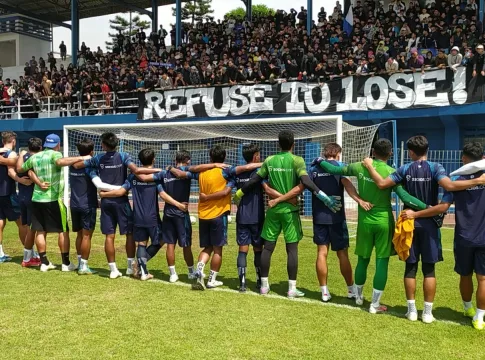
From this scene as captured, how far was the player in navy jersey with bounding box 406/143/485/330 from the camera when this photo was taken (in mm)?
4777

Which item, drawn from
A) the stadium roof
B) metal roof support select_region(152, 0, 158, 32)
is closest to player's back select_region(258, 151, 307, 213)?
metal roof support select_region(152, 0, 158, 32)

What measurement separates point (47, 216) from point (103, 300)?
2104mm

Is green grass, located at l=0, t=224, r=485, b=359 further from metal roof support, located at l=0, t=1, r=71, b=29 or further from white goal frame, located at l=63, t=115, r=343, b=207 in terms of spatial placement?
metal roof support, located at l=0, t=1, r=71, b=29

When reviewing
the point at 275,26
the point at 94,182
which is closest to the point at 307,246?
the point at 94,182

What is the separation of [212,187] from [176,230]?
0.81 m

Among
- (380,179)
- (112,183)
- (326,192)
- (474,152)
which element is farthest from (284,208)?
(112,183)

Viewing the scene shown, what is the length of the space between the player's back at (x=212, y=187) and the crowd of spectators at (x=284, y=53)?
10.0m

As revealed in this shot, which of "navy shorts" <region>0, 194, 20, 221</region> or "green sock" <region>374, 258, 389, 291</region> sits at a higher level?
"navy shorts" <region>0, 194, 20, 221</region>

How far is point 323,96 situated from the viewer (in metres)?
15.5

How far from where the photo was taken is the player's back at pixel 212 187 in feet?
20.3

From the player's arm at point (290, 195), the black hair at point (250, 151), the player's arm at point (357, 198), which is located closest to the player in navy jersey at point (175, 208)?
the black hair at point (250, 151)

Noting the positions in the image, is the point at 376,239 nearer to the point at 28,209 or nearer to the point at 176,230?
the point at 176,230

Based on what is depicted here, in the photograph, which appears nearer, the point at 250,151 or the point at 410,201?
the point at 410,201

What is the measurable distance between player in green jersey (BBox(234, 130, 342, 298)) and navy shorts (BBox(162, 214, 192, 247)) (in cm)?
110
